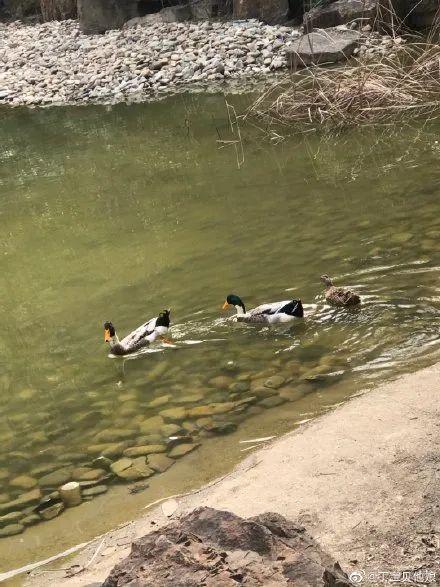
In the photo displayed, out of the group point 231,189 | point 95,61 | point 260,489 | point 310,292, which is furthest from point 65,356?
point 95,61

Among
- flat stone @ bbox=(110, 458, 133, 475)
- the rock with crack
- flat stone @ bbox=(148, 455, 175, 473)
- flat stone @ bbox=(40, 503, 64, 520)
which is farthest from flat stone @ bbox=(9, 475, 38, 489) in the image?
the rock with crack

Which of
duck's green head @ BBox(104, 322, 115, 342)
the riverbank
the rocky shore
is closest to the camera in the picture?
the riverbank

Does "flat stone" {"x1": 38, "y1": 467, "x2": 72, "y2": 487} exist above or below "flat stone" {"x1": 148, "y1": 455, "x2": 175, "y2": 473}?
below

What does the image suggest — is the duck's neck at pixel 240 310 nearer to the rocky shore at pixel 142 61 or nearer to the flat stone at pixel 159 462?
the flat stone at pixel 159 462

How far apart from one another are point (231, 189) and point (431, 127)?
3.08 m

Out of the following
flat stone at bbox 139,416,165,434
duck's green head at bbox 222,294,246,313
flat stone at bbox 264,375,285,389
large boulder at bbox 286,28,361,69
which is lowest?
flat stone at bbox 139,416,165,434

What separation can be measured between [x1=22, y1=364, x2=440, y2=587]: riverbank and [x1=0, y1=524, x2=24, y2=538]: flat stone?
0.62 meters

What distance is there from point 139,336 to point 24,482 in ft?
6.25

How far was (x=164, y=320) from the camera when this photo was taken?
7520 millimetres

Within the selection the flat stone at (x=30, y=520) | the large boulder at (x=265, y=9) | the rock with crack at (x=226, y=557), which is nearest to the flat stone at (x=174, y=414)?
the flat stone at (x=30, y=520)

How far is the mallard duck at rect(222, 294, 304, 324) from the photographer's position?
23.8ft

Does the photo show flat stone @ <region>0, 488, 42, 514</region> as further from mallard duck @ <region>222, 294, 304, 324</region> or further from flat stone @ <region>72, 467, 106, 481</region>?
mallard duck @ <region>222, 294, 304, 324</region>

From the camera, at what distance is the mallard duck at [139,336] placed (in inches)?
291

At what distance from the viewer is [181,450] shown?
581 centimetres
